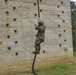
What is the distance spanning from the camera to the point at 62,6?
17.0 meters

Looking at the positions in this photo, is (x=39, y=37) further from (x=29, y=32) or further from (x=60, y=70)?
(x=60, y=70)

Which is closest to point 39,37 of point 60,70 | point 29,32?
A: point 29,32

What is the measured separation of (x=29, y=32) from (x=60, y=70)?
2.73 meters

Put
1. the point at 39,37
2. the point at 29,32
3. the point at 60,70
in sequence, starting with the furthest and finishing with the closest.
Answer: the point at 60,70
the point at 29,32
the point at 39,37

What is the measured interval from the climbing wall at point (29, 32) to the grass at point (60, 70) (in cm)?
36

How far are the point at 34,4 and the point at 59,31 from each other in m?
2.29

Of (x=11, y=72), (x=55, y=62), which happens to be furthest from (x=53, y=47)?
(x=11, y=72)

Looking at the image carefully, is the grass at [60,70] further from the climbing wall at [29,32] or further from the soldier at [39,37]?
the soldier at [39,37]

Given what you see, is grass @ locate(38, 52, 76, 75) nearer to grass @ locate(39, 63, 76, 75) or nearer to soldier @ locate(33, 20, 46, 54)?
grass @ locate(39, 63, 76, 75)

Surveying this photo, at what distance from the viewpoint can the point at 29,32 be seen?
15.2 meters

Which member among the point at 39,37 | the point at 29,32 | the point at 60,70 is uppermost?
the point at 39,37

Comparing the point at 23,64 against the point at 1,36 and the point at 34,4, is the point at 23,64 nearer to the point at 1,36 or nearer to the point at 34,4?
the point at 1,36

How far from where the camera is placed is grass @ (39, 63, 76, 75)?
14820mm

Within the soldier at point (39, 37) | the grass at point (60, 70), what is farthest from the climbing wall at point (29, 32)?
the soldier at point (39, 37)
